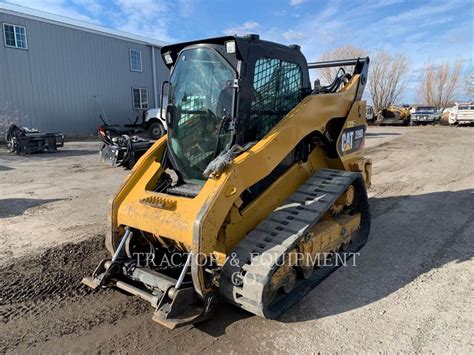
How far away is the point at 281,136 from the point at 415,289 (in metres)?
2.05

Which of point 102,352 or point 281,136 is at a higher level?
point 281,136

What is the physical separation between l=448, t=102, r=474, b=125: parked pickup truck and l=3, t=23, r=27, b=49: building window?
1053 inches

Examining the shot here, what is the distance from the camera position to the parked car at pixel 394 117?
93.9ft

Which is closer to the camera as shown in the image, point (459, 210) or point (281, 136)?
point (281, 136)

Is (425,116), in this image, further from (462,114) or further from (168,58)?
(168,58)

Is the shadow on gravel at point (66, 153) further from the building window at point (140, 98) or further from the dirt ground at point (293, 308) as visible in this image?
the building window at point (140, 98)

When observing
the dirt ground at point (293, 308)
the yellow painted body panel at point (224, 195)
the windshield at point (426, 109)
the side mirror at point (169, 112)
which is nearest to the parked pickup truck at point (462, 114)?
the windshield at point (426, 109)

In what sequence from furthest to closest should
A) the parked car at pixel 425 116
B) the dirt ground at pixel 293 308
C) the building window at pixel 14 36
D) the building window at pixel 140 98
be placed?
1. the parked car at pixel 425 116
2. the building window at pixel 140 98
3. the building window at pixel 14 36
4. the dirt ground at pixel 293 308

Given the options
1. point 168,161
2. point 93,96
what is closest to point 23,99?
point 93,96

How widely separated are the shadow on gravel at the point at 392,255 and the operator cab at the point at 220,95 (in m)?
1.57

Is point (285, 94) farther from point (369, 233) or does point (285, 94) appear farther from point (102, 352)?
point (102, 352)

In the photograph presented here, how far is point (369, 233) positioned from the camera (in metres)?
5.21

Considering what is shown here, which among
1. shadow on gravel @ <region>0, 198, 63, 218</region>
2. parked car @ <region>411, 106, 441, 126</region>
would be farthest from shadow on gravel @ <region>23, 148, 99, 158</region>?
parked car @ <region>411, 106, 441, 126</region>

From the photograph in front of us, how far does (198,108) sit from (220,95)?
0.31 metres
